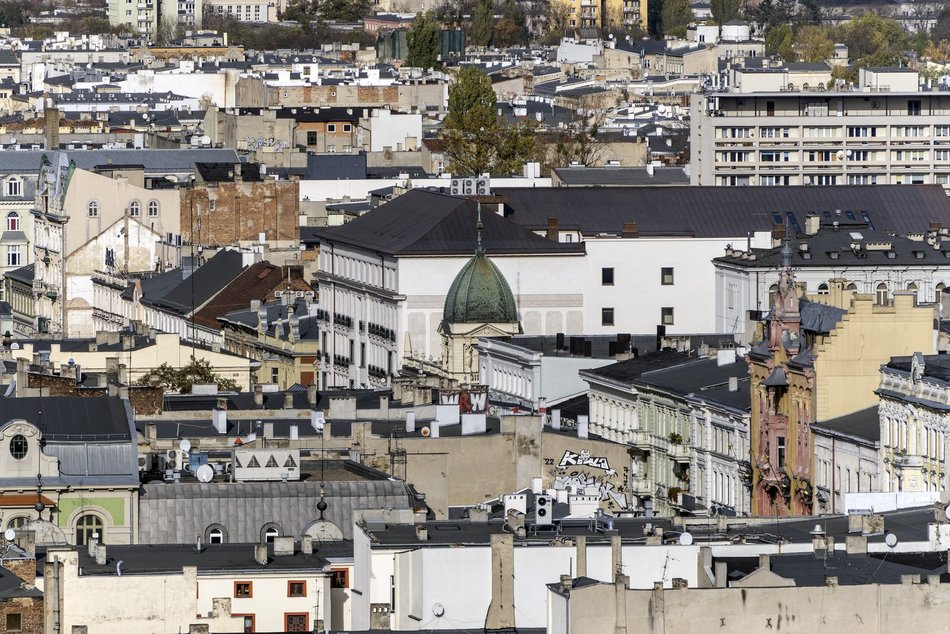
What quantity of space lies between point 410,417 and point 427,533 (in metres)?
28.8

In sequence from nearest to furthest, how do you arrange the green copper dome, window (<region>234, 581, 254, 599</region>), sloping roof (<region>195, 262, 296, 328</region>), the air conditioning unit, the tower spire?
1. window (<region>234, 581, 254, 599</region>)
2. the air conditioning unit
3. the green copper dome
4. the tower spire
5. sloping roof (<region>195, 262, 296, 328</region>)

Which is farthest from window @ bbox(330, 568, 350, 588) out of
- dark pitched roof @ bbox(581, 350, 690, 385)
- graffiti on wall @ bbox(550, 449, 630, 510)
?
dark pitched roof @ bbox(581, 350, 690, 385)

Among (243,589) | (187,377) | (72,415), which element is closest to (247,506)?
(72,415)

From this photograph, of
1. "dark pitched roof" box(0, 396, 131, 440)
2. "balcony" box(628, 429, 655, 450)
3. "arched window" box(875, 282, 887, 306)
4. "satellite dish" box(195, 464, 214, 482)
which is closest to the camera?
"satellite dish" box(195, 464, 214, 482)

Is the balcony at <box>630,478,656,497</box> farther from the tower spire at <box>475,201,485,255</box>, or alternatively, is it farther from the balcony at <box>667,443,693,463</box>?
the tower spire at <box>475,201,485,255</box>

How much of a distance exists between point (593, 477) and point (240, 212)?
3361 inches

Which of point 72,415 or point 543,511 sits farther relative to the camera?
point 72,415

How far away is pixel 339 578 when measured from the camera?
228ft

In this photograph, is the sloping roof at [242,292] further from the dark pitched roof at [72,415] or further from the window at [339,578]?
the window at [339,578]

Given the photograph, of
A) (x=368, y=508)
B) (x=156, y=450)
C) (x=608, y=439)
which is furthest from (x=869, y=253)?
(x=368, y=508)

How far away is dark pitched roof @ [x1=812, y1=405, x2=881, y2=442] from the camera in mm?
90944

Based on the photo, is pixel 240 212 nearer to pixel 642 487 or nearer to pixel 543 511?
pixel 642 487

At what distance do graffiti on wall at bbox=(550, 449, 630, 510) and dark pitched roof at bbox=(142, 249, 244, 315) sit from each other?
180ft

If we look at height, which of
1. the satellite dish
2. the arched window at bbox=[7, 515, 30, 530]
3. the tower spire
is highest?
the satellite dish
